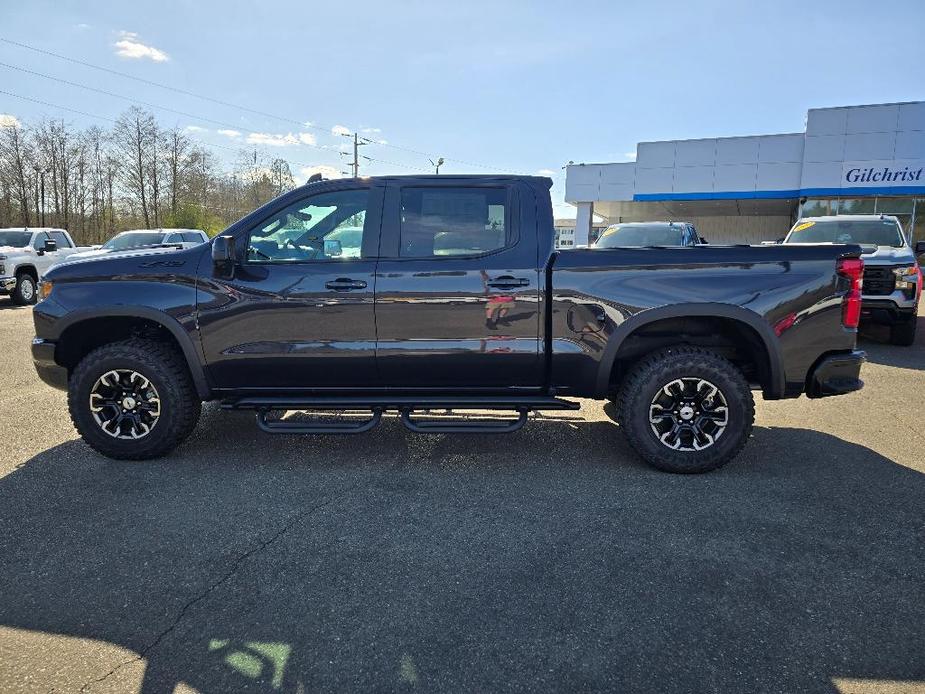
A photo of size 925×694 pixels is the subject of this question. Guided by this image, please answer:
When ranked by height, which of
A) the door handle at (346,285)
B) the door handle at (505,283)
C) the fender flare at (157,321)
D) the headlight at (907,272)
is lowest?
the fender flare at (157,321)

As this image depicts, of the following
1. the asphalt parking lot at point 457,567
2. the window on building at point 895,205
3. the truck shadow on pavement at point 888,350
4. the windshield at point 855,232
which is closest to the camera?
the asphalt parking lot at point 457,567

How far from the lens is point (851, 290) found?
3.84 m

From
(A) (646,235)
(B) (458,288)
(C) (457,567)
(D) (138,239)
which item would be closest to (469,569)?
(C) (457,567)

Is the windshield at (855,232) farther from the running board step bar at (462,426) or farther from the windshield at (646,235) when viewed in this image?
the running board step bar at (462,426)

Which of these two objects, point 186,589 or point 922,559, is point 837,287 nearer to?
point 922,559

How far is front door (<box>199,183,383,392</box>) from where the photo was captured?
396 cm

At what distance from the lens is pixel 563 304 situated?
12.9 feet

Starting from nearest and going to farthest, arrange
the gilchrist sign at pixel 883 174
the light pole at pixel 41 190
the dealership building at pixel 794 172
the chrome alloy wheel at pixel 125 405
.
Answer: the chrome alloy wheel at pixel 125 405 < the gilchrist sign at pixel 883 174 < the dealership building at pixel 794 172 < the light pole at pixel 41 190

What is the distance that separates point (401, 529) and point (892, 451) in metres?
3.82

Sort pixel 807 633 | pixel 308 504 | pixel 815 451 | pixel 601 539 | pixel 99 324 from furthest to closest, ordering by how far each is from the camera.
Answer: pixel 815 451 → pixel 99 324 → pixel 308 504 → pixel 601 539 → pixel 807 633

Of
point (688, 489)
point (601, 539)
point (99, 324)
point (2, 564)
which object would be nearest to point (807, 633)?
point (601, 539)

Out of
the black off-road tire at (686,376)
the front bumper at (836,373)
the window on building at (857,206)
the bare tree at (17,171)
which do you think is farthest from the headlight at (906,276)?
the bare tree at (17,171)

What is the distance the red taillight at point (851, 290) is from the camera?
3807mm

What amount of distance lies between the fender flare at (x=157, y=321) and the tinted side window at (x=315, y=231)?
69 cm
